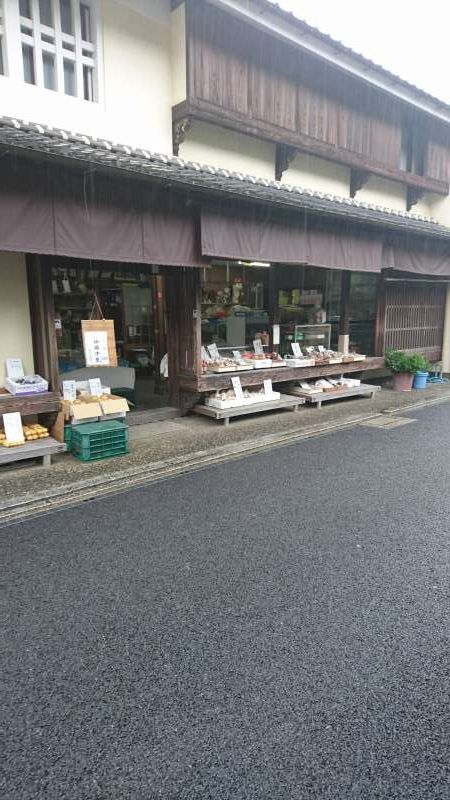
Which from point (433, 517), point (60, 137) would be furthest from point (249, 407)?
point (60, 137)

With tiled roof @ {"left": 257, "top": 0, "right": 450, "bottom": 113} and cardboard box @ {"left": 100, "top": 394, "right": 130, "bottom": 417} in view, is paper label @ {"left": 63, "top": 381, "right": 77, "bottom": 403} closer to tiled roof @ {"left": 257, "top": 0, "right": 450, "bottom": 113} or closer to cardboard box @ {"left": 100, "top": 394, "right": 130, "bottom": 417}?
cardboard box @ {"left": 100, "top": 394, "right": 130, "bottom": 417}

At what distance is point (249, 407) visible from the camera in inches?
359

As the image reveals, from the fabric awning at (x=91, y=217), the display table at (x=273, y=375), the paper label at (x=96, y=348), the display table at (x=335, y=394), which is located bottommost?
the display table at (x=335, y=394)

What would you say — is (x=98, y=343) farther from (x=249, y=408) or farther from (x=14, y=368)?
(x=249, y=408)

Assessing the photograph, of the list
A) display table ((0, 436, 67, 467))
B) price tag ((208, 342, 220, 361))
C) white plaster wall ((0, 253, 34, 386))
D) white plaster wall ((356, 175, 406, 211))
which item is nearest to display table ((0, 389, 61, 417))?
display table ((0, 436, 67, 467))

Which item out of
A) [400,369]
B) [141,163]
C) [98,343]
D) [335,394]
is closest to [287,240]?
[141,163]

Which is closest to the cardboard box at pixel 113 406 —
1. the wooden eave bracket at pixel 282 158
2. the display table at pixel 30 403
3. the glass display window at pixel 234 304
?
the display table at pixel 30 403

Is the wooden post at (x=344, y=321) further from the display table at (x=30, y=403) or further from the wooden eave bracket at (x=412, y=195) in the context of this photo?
the display table at (x=30, y=403)

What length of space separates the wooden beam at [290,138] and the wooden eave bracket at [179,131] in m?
0.07

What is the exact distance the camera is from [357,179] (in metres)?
12.1

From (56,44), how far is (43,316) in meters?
4.10

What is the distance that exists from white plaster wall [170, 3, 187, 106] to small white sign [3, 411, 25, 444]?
6.11m

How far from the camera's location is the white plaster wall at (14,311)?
6.95 meters

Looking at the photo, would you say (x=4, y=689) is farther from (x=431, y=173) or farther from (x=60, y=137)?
(x=431, y=173)
